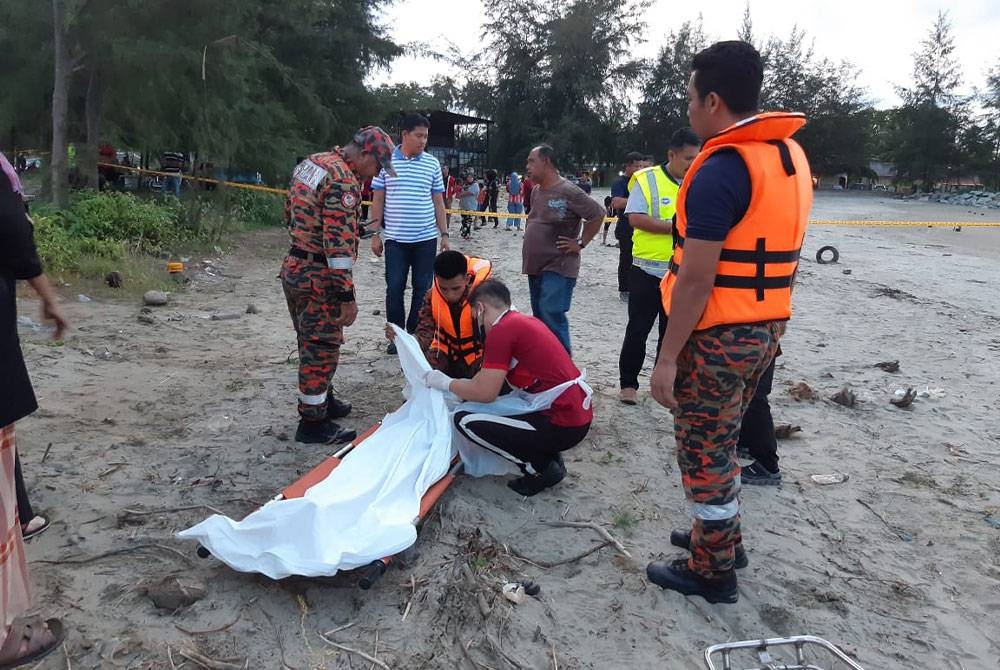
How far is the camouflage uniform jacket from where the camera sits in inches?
144

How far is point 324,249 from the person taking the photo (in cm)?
370

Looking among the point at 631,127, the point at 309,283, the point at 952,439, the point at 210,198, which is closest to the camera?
the point at 309,283

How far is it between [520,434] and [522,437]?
0.02 meters

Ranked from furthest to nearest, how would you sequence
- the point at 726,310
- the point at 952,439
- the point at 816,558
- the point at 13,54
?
1. the point at 13,54
2. the point at 952,439
3. the point at 816,558
4. the point at 726,310

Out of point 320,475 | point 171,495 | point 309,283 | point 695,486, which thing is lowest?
point 171,495

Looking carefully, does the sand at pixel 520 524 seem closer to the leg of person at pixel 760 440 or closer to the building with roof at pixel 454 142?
the leg of person at pixel 760 440

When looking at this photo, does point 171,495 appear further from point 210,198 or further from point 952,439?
point 210,198

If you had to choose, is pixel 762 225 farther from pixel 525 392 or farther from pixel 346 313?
pixel 346 313

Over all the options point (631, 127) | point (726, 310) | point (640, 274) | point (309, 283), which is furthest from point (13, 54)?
point (631, 127)

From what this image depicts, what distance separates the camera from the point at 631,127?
46.1 m

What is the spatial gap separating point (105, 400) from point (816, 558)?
438cm

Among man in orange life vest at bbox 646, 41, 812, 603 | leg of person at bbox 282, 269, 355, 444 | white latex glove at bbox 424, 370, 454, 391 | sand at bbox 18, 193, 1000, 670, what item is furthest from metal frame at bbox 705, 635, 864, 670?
leg of person at bbox 282, 269, 355, 444

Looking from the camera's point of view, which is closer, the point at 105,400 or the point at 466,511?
the point at 466,511

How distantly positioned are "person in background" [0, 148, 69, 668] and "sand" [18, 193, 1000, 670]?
126 mm
